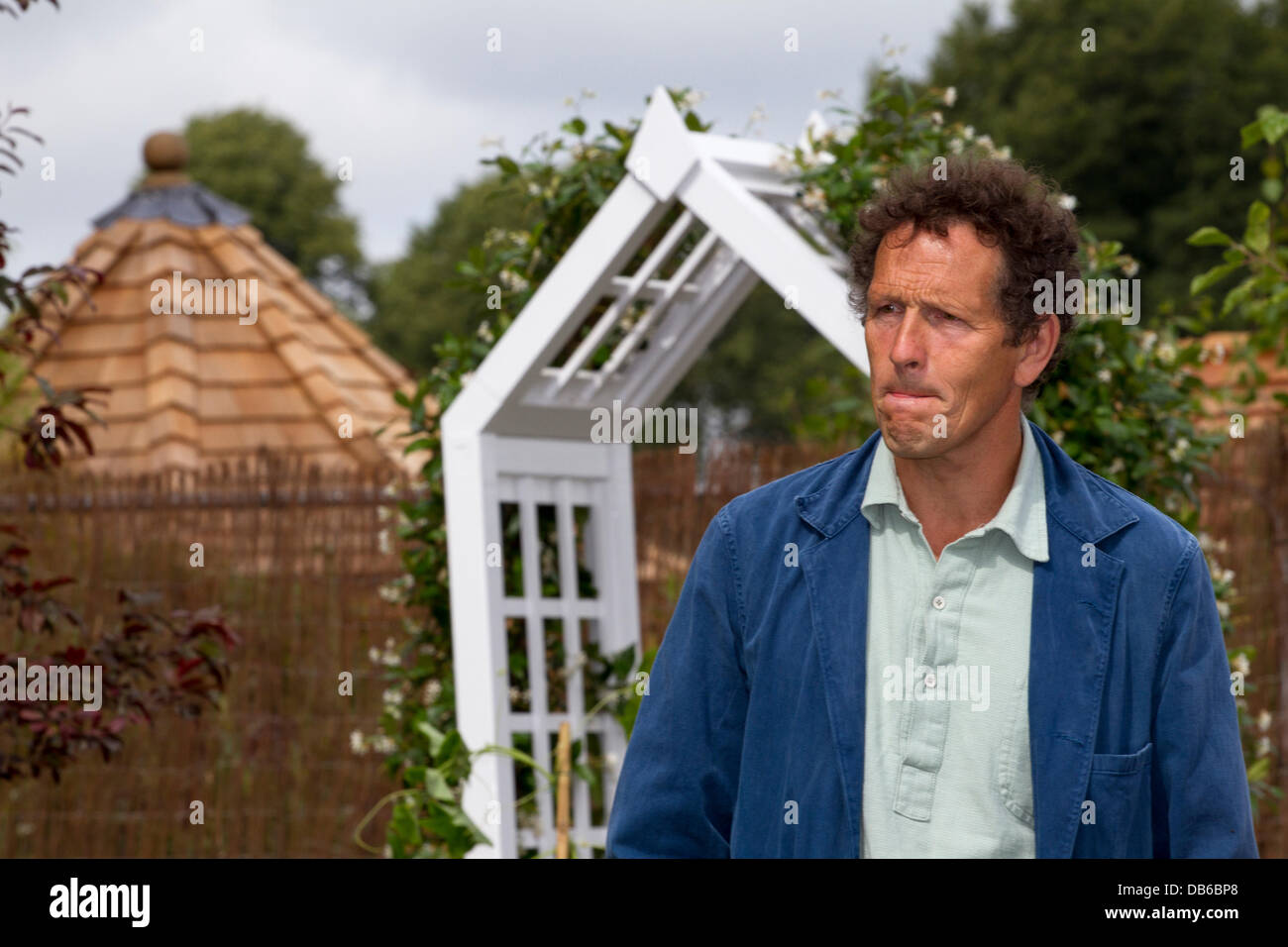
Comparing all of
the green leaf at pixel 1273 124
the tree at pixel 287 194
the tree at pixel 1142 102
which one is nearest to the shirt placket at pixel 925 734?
the green leaf at pixel 1273 124

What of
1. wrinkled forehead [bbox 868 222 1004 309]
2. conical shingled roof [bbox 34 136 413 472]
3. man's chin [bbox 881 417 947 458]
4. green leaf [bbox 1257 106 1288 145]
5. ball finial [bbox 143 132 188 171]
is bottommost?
man's chin [bbox 881 417 947 458]

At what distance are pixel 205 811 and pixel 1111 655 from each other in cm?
530

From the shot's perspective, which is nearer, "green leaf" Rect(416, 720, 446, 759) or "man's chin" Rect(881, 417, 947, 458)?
"man's chin" Rect(881, 417, 947, 458)

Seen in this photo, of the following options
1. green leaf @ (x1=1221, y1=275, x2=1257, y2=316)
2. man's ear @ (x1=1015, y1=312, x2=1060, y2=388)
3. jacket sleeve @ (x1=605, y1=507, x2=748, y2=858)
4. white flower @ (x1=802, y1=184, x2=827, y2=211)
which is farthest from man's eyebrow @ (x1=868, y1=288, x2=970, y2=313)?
green leaf @ (x1=1221, y1=275, x2=1257, y2=316)

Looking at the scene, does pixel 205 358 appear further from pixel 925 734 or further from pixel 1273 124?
pixel 925 734

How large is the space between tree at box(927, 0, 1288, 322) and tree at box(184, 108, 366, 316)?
14.1 metres

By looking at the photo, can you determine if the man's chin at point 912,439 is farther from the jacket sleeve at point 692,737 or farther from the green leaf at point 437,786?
the green leaf at point 437,786

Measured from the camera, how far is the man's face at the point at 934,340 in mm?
1781

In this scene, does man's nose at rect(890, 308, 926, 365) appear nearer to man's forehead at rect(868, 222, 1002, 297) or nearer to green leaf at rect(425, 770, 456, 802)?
man's forehead at rect(868, 222, 1002, 297)

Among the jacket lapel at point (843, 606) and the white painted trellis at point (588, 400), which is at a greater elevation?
the white painted trellis at point (588, 400)

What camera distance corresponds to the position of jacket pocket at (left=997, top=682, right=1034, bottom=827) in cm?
169

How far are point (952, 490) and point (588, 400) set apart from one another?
243 centimetres

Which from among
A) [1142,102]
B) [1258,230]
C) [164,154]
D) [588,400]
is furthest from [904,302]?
[1142,102]

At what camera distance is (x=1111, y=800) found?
166 centimetres
